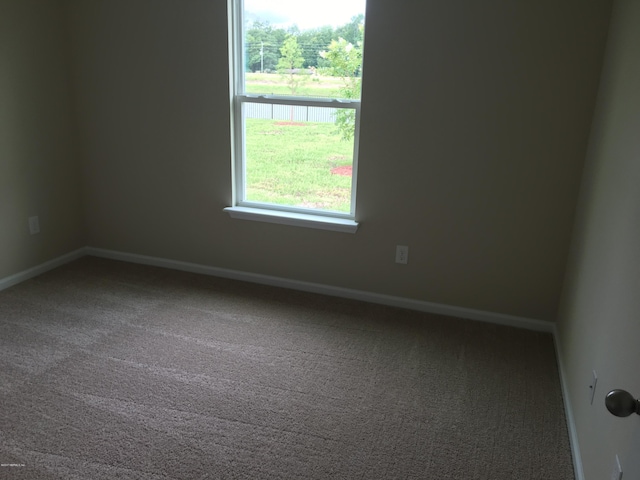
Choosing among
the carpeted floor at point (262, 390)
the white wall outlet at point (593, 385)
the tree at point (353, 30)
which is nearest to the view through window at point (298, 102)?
the tree at point (353, 30)

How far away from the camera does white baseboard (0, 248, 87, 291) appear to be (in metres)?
3.38

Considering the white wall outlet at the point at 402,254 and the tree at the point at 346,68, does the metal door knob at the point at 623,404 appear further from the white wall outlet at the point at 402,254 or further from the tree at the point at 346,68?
the tree at the point at 346,68

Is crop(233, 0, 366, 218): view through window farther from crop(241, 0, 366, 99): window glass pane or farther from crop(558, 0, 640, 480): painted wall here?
crop(558, 0, 640, 480): painted wall

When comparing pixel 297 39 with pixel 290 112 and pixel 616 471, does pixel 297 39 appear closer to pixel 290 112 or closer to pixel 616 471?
pixel 290 112

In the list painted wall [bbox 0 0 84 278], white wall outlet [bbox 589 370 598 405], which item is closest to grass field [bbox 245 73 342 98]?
painted wall [bbox 0 0 84 278]

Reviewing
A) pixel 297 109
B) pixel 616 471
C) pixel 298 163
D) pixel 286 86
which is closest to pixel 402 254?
pixel 298 163

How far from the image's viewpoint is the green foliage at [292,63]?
3.14m

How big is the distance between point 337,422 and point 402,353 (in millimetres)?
683

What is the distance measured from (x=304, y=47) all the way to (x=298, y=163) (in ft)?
2.30

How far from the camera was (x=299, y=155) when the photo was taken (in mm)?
3320

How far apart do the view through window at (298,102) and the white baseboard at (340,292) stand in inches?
19.7

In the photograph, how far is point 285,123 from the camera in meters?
3.29

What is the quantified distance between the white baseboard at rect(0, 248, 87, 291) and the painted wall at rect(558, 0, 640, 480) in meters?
3.35

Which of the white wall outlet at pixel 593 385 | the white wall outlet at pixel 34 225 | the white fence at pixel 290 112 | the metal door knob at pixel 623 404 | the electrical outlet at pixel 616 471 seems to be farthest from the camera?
the white wall outlet at pixel 34 225
